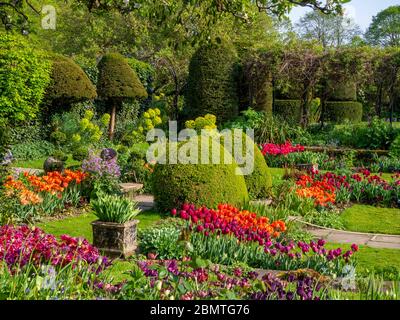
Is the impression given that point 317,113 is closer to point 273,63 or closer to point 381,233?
point 273,63

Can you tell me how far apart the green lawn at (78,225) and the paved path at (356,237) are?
229cm

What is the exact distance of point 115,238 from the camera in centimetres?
623

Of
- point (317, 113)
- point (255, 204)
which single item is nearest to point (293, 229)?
point (255, 204)

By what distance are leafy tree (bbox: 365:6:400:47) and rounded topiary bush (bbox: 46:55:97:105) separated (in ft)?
152

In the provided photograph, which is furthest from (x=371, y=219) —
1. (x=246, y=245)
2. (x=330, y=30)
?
(x=330, y=30)

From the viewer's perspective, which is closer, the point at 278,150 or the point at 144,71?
the point at 278,150

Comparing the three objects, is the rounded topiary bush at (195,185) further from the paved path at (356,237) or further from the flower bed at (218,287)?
the flower bed at (218,287)

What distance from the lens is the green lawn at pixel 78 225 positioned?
7.44 meters

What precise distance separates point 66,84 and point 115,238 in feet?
35.6

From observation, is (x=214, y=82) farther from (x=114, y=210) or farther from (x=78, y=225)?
(x=114, y=210)

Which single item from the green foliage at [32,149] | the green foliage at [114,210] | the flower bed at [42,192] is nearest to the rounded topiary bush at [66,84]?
the green foliage at [32,149]

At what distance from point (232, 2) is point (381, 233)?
4747 millimetres

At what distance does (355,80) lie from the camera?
744 inches

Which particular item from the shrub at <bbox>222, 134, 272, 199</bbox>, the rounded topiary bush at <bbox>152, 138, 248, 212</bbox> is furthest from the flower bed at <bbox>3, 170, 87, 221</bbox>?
the shrub at <bbox>222, 134, 272, 199</bbox>
